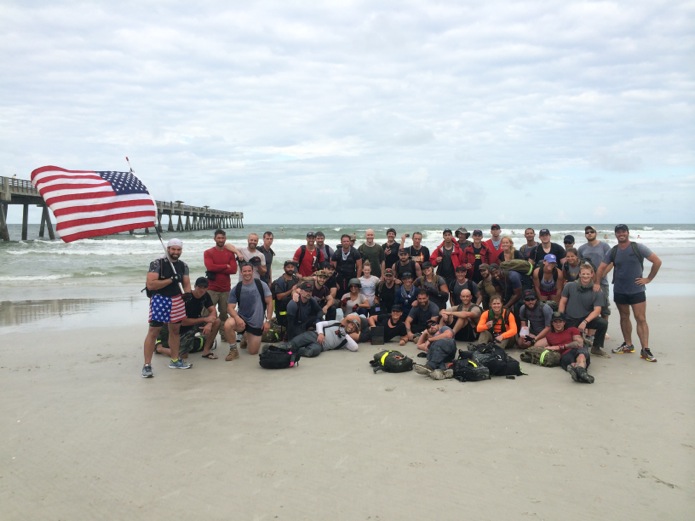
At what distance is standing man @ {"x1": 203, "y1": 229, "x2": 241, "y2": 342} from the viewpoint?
7914 millimetres

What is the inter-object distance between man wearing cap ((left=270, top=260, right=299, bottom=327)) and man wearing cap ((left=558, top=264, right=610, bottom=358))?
4096 mm

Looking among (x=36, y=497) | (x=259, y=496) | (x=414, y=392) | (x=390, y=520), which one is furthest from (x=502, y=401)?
(x=36, y=497)

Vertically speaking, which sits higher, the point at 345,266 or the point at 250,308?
the point at 345,266

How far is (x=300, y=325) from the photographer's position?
26.2 feet

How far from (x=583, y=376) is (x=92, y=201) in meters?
6.04

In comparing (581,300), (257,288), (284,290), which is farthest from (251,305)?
(581,300)

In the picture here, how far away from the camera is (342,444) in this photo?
4324 millimetres

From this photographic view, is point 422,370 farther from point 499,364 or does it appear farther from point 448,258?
point 448,258

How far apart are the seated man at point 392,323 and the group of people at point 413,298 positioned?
0.02 meters

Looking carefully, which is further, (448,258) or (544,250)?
(448,258)

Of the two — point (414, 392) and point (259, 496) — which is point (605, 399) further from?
point (259, 496)

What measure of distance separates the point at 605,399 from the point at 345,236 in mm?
4994

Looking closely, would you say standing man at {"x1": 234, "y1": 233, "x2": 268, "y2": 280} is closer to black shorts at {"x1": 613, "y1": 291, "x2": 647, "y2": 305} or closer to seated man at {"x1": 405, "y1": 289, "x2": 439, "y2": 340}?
seated man at {"x1": 405, "y1": 289, "x2": 439, "y2": 340}

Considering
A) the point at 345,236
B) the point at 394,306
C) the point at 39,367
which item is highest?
the point at 345,236
